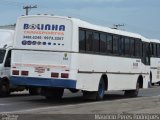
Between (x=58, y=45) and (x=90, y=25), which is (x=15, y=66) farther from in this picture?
(x=90, y=25)

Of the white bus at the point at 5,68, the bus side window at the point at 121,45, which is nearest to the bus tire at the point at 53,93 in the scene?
the white bus at the point at 5,68

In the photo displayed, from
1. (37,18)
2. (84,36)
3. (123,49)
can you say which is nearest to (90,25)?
(84,36)

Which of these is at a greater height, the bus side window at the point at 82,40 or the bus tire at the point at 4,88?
the bus side window at the point at 82,40

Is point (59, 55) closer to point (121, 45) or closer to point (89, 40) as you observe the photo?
→ point (89, 40)

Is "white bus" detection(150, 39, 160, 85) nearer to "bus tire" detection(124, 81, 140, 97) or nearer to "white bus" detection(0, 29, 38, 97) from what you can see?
"bus tire" detection(124, 81, 140, 97)

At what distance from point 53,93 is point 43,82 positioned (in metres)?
2.66

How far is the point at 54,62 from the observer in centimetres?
2203

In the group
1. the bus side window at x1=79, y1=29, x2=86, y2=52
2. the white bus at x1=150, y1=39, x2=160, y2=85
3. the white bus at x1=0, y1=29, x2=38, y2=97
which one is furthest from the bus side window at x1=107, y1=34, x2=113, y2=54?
the white bus at x1=150, y1=39, x2=160, y2=85

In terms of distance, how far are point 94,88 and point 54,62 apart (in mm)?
2790

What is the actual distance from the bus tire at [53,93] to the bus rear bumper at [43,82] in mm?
2010

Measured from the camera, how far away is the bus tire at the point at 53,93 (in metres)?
24.4

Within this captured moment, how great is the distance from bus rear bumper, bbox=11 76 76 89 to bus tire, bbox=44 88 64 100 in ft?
6.60

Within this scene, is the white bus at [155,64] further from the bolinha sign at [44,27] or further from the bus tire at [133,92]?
the bolinha sign at [44,27]

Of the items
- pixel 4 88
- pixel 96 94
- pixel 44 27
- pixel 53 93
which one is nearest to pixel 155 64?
pixel 4 88
